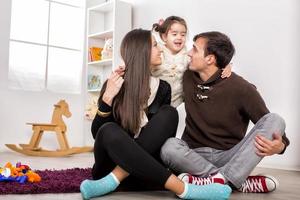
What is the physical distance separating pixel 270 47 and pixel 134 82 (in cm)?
177

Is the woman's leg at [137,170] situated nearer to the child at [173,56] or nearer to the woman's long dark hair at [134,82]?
the woman's long dark hair at [134,82]

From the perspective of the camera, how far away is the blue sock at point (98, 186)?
3.98ft

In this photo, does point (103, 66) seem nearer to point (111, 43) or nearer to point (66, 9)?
point (111, 43)

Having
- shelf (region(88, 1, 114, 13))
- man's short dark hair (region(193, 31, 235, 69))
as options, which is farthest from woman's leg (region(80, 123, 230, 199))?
shelf (region(88, 1, 114, 13))

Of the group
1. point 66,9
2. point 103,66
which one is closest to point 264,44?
point 103,66

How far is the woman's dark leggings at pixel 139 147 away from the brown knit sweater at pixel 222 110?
0.21 metres

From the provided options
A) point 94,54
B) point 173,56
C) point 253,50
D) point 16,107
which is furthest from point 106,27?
point 173,56

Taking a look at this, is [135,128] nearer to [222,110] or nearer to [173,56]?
[222,110]

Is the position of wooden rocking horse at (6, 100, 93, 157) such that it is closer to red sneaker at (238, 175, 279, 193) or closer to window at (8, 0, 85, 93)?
window at (8, 0, 85, 93)

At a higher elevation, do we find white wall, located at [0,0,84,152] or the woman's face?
the woman's face

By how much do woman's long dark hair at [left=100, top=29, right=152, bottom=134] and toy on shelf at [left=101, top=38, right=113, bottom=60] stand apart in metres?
2.57

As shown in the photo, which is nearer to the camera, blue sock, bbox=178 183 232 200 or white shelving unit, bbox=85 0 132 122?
blue sock, bbox=178 183 232 200

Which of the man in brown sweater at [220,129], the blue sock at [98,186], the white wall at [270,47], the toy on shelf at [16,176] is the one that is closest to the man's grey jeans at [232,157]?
the man in brown sweater at [220,129]

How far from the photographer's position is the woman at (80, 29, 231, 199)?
1.22 metres
